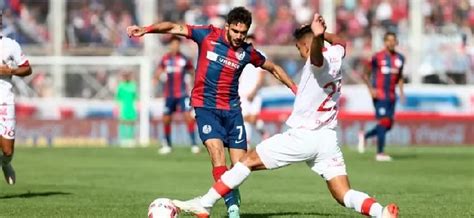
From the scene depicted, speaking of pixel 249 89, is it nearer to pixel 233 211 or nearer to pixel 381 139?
pixel 381 139

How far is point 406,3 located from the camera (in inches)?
1473

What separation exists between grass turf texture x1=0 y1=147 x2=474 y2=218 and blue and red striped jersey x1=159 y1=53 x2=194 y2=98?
59.6 inches

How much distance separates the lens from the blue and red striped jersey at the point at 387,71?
2650 centimetres

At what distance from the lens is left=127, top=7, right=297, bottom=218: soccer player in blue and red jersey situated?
1366cm

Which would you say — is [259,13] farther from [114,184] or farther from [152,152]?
[114,184]

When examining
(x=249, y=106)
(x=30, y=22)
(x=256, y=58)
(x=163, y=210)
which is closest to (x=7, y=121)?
(x=256, y=58)

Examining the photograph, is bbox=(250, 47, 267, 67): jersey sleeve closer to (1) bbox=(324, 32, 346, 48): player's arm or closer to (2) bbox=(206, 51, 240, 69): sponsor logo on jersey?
(2) bbox=(206, 51, 240, 69): sponsor logo on jersey

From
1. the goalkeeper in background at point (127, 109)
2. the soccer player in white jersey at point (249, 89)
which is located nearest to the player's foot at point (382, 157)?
the soccer player in white jersey at point (249, 89)

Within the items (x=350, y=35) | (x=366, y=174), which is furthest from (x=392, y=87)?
(x=350, y=35)

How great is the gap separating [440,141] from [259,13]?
23.1ft

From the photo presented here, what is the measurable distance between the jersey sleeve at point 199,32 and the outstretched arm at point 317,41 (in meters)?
2.25

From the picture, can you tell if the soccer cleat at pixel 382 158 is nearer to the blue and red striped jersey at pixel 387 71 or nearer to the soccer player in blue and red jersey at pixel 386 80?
the soccer player in blue and red jersey at pixel 386 80

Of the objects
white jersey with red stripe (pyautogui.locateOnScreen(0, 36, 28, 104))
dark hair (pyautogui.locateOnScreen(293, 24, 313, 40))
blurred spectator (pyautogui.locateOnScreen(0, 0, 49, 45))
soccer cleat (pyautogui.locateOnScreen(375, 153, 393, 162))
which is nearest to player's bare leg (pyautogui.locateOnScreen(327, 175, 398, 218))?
dark hair (pyautogui.locateOnScreen(293, 24, 313, 40))

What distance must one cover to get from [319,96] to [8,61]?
18.0ft
